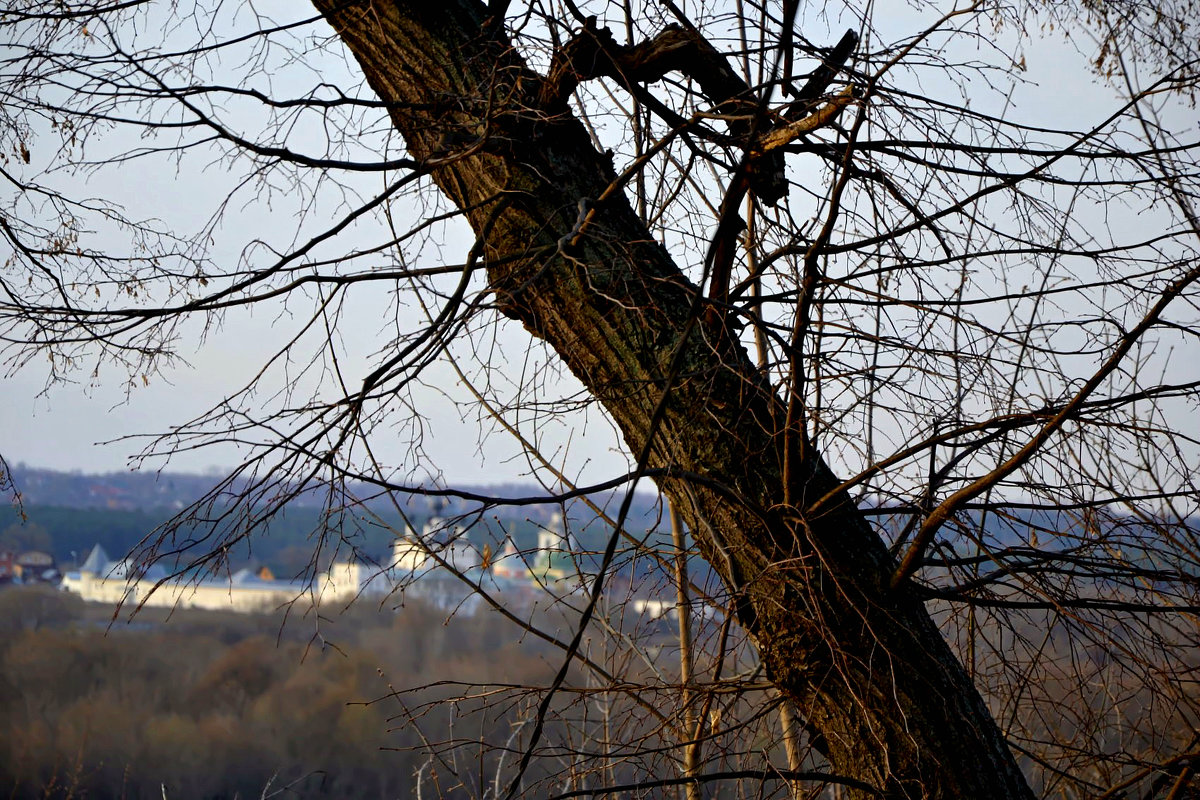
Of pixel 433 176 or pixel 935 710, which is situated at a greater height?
pixel 433 176

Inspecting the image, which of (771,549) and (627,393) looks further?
(627,393)

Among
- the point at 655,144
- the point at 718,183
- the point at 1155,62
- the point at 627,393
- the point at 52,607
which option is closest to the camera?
the point at 655,144

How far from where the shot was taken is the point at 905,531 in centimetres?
183

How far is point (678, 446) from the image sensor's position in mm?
1889

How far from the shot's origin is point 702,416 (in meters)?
1.89

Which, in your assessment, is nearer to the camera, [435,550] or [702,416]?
[435,550]

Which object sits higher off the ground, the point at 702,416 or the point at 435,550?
the point at 702,416

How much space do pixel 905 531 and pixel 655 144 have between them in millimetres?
912

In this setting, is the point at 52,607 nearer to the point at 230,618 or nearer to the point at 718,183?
the point at 230,618

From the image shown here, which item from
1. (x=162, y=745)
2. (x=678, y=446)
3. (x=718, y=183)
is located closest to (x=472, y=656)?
(x=162, y=745)

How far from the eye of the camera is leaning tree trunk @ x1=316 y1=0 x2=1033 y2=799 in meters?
1.72

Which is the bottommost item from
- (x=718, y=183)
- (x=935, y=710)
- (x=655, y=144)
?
(x=935, y=710)

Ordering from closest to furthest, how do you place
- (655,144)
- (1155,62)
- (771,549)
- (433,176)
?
(655,144), (771,549), (433,176), (1155,62)

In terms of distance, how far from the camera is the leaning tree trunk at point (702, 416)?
5.65ft
